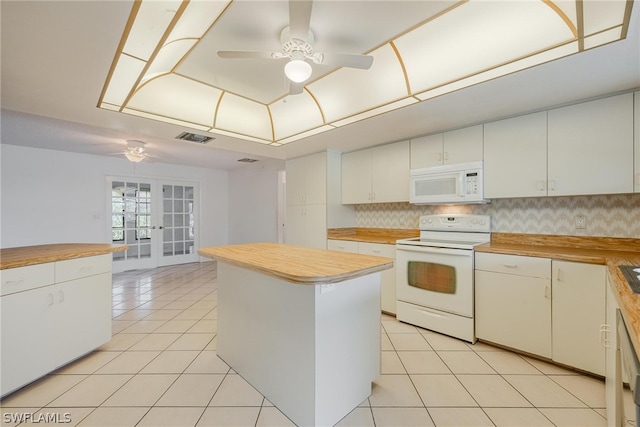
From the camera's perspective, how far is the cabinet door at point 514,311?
2047mm

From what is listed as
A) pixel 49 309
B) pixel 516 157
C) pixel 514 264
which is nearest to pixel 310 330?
pixel 514 264

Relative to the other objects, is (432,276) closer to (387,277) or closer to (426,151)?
(387,277)

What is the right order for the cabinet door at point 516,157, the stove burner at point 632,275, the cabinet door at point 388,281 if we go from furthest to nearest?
1. the cabinet door at point 388,281
2. the cabinet door at point 516,157
3. the stove burner at point 632,275

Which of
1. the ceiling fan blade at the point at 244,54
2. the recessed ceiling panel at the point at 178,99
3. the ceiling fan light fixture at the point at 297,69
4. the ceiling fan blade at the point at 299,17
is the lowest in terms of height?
the ceiling fan light fixture at the point at 297,69

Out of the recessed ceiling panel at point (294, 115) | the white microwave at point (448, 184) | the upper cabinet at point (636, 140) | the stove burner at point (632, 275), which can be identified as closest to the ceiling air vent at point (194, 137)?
the recessed ceiling panel at point (294, 115)

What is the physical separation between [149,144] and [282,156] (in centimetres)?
208

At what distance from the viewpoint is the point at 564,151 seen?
2.17 meters

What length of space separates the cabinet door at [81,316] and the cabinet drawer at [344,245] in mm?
2409

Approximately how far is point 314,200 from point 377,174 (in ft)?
3.24

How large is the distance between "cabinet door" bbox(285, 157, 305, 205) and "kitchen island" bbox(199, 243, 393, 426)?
7.44ft

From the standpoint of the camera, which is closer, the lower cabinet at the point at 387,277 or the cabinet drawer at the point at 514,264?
the cabinet drawer at the point at 514,264

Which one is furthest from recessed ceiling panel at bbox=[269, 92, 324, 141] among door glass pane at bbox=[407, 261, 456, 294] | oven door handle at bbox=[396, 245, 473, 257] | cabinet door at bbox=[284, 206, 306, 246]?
door glass pane at bbox=[407, 261, 456, 294]

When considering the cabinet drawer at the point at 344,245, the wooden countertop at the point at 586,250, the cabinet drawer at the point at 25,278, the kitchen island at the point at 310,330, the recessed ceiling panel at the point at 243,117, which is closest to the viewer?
the wooden countertop at the point at 586,250

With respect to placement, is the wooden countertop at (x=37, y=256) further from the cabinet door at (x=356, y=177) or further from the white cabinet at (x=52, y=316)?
the cabinet door at (x=356, y=177)
